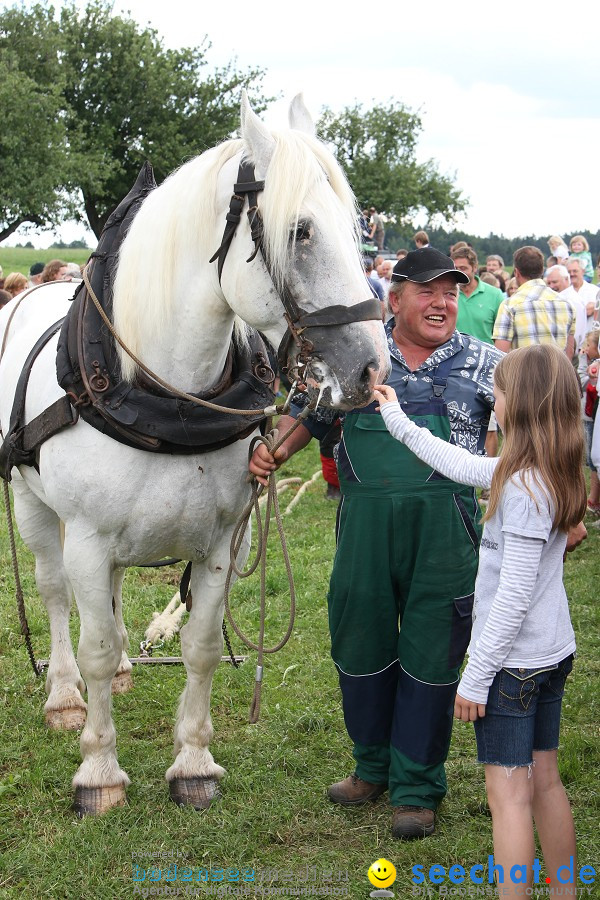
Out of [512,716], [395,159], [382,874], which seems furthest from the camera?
[395,159]

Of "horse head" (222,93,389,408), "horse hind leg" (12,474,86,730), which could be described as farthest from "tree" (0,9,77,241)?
"horse head" (222,93,389,408)

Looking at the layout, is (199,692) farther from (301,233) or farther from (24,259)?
(24,259)

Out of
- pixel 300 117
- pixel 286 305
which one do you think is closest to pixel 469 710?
pixel 286 305

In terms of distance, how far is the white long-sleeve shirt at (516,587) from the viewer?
7.45 ft

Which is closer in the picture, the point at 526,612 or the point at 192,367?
the point at 526,612

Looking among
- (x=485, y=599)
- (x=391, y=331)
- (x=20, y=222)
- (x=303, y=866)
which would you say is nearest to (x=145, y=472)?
(x=391, y=331)

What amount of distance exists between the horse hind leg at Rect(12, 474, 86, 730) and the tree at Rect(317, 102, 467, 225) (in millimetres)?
42369

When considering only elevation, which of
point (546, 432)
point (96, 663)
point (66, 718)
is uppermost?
point (546, 432)

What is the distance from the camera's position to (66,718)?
413 centimetres

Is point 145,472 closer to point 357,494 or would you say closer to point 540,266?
point 357,494

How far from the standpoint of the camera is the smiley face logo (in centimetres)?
281

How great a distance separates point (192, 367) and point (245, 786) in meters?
1.68

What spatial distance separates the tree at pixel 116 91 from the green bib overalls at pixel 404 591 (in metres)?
27.2

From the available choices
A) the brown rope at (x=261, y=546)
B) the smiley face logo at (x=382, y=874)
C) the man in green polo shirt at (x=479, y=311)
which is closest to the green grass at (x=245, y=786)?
the smiley face logo at (x=382, y=874)
